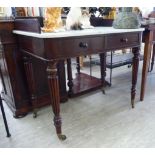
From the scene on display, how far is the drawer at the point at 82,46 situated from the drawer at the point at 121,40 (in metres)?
0.07

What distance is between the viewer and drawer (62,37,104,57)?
1008 mm

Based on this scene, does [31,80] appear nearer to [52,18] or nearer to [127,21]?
[52,18]

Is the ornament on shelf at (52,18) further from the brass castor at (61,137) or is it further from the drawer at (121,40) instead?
the brass castor at (61,137)

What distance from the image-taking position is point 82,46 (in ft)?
3.50

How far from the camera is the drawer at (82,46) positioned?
1008mm

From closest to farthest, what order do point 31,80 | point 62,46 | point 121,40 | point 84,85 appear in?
point 62,46 → point 121,40 → point 31,80 → point 84,85

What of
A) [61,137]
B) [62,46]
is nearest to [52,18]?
[62,46]

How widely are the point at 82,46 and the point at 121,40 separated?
1.21 feet

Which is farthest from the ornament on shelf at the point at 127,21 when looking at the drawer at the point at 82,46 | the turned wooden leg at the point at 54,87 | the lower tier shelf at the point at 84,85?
the lower tier shelf at the point at 84,85

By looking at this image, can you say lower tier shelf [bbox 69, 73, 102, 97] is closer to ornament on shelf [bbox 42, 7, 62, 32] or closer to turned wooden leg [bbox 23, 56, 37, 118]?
turned wooden leg [bbox 23, 56, 37, 118]

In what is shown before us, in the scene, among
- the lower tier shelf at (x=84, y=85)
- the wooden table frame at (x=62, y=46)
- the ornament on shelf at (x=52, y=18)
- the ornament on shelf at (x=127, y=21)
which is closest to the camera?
the wooden table frame at (x=62, y=46)

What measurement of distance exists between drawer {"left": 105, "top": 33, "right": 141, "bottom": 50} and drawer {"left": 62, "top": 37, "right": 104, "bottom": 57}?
2.7 inches
